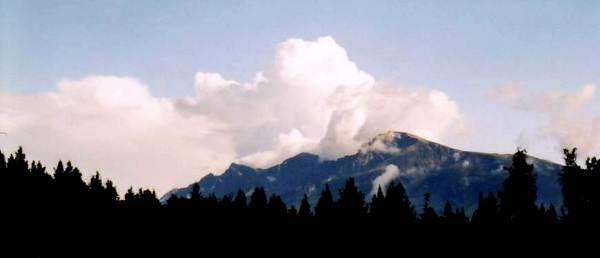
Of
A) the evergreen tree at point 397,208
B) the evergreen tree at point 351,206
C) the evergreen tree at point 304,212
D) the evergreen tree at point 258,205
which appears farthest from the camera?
the evergreen tree at point 304,212

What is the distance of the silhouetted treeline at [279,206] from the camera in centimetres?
6694

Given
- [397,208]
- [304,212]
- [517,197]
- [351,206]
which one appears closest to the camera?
[397,208]

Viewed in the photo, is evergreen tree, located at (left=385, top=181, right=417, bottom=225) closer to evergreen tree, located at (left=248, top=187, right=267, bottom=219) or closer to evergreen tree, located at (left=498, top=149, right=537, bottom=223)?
evergreen tree, located at (left=498, top=149, right=537, bottom=223)

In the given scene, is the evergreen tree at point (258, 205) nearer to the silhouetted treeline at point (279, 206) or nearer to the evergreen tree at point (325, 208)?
the silhouetted treeline at point (279, 206)

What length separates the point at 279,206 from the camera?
97750 millimetres

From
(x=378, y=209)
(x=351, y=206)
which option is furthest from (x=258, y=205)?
(x=378, y=209)

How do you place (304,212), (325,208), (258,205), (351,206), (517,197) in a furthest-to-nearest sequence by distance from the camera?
(304,212), (258,205), (325,208), (517,197), (351,206)

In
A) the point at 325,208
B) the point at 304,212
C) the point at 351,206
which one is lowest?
the point at 351,206

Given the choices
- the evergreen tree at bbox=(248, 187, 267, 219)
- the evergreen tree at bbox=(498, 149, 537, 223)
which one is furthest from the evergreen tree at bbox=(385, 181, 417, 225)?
the evergreen tree at bbox=(248, 187, 267, 219)

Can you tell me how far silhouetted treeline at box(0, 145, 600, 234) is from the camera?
66.9 metres

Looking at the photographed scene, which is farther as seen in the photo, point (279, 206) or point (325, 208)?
point (279, 206)

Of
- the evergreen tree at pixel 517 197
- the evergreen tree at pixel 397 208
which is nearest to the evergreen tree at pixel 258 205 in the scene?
the evergreen tree at pixel 397 208

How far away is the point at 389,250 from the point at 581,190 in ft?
70.5

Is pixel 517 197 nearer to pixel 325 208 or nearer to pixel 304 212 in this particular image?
pixel 325 208
